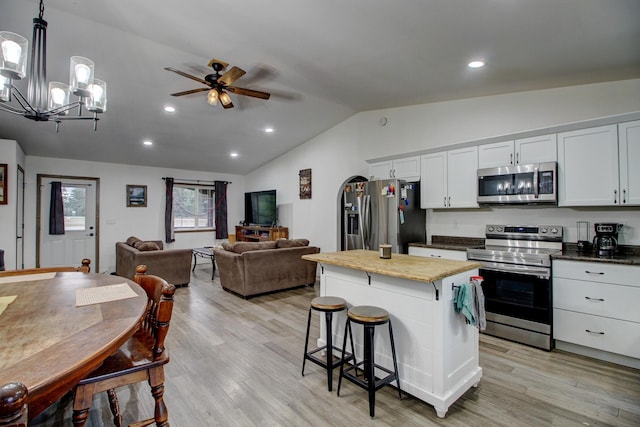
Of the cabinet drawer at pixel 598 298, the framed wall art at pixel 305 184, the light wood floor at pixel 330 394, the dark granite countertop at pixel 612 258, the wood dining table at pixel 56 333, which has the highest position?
the framed wall art at pixel 305 184

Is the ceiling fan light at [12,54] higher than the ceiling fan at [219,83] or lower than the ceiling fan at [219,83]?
lower

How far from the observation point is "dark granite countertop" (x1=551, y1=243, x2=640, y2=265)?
8.60ft

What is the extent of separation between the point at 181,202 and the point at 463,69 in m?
7.01

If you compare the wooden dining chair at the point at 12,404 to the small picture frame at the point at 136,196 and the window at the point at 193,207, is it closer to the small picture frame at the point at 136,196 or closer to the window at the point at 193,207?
the small picture frame at the point at 136,196

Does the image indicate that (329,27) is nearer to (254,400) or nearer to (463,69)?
(463,69)

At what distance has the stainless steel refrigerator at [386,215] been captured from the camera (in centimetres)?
418

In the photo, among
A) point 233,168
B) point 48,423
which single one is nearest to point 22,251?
point 233,168

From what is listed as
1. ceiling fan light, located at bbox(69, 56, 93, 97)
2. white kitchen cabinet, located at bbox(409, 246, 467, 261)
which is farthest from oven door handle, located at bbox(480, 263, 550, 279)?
ceiling fan light, located at bbox(69, 56, 93, 97)

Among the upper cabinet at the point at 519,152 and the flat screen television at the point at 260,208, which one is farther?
the flat screen television at the point at 260,208

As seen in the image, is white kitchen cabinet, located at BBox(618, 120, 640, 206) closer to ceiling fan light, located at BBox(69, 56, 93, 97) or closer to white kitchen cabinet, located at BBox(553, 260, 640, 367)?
white kitchen cabinet, located at BBox(553, 260, 640, 367)

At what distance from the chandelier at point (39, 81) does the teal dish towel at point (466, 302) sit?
2.78 m

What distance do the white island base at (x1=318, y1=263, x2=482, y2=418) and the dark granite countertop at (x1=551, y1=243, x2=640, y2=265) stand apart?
1.30 m

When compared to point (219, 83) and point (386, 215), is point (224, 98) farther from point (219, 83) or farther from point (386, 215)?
point (386, 215)

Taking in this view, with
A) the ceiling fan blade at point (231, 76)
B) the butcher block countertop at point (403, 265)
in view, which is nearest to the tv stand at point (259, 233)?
the ceiling fan blade at point (231, 76)
